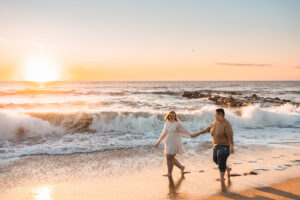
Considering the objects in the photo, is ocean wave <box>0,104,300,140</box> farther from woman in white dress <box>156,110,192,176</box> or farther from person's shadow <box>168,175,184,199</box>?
person's shadow <box>168,175,184,199</box>

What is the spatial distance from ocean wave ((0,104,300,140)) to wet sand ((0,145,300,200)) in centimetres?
571

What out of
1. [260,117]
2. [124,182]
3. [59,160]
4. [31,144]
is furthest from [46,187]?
[260,117]

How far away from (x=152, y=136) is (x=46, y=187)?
7591 mm

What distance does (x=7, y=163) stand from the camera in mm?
8148

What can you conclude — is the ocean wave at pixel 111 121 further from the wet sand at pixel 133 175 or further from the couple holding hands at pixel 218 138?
the couple holding hands at pixel 218 138

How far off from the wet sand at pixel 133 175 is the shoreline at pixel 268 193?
4 cm

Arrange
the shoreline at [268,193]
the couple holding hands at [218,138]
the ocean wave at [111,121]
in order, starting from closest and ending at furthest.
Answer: the shoreline at [268,193] < the couple holding hands at [218,138] < the ocean wave at [111,121]

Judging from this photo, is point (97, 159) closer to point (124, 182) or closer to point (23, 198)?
point (124, 182)

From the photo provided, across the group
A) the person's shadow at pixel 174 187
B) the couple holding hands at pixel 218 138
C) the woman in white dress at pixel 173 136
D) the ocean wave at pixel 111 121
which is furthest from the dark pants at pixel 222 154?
the ocean wave at pixel 111 121

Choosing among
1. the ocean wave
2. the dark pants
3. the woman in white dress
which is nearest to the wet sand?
the dark pants

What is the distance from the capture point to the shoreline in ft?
16.8

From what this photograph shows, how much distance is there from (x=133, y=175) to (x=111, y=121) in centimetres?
995

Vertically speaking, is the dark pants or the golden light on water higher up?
the dark pants

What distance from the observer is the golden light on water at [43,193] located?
17.6 ft
